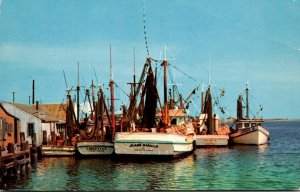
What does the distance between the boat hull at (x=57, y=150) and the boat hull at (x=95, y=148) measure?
964mm

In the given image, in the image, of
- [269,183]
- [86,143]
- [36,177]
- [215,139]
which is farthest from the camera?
Answer: [215,139]

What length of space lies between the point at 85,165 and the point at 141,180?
687cm

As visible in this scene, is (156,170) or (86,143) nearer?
(156,170)

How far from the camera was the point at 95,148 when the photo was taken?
30969 mm

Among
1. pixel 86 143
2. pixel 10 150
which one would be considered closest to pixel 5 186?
pixel 10 150

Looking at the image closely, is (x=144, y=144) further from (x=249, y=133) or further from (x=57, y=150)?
(x=249, y=133)

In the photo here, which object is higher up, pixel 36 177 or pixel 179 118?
pixel 179 118

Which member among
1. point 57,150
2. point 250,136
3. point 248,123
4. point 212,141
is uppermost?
point 248,123

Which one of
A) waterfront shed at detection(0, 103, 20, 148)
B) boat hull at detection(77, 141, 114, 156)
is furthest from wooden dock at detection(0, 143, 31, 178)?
boat hull at detection(77, 141, 114, 156)

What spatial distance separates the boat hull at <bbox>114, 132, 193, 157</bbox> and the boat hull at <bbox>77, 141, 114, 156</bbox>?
2431mm

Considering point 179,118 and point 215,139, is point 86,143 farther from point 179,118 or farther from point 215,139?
point 215,139

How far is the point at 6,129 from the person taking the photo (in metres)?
26.9

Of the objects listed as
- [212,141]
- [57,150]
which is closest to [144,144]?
[57,150]

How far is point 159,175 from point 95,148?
8.97 metres
